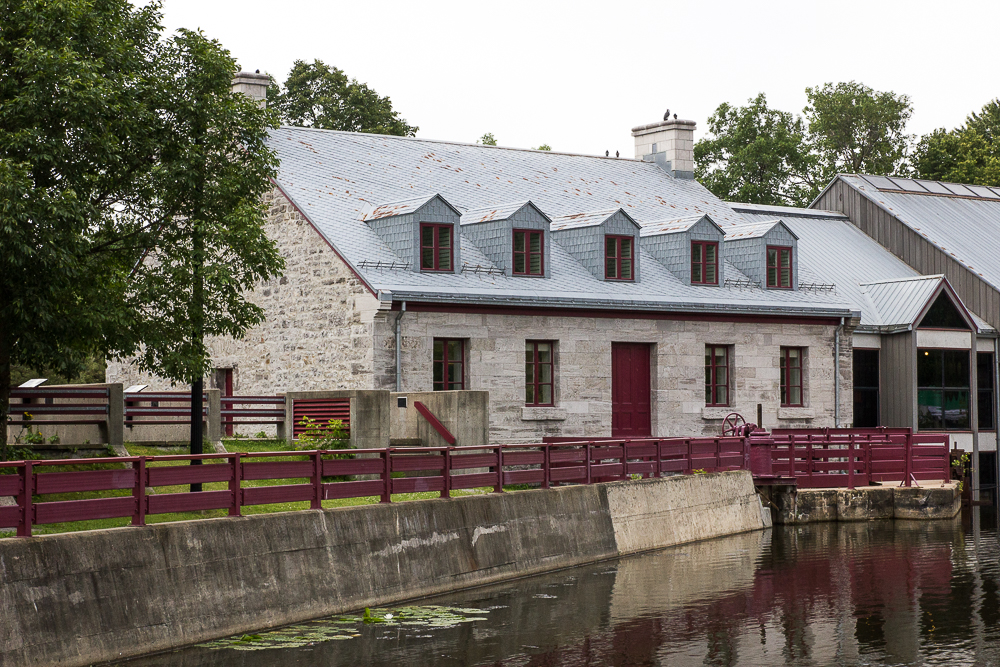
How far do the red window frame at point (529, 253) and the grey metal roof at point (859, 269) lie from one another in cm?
959

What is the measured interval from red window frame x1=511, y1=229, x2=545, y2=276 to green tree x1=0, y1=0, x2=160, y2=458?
1319 centimetres

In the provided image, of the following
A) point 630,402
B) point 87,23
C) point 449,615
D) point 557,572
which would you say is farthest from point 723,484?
point 87,23

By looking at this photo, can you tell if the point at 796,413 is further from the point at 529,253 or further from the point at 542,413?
the point at 529,253

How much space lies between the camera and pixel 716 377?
114ft

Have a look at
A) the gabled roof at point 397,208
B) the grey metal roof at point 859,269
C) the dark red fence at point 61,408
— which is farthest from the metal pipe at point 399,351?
the grey metal roof at point 859,269

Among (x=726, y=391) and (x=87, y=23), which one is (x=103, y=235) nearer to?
(x=87, y=23)

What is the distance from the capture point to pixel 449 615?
17766 mm

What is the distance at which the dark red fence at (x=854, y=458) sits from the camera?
3138 centimetres

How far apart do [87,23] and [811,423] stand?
2359 centimetres

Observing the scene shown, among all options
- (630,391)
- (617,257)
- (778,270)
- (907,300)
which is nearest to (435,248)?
(617,257)

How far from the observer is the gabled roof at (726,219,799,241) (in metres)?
36.2

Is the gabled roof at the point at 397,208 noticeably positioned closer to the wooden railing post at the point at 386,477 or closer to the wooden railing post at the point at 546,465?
the wooden railing post at the point at 546,465

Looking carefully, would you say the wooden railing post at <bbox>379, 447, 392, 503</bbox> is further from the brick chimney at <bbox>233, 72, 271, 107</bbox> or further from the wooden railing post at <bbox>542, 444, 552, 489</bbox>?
the brick chimney at <bbox>233, 72, 271, 107</bbox>

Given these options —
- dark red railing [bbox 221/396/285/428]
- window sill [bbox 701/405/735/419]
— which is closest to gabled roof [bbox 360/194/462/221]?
dark red railing [bbox 221/396/285/428]
